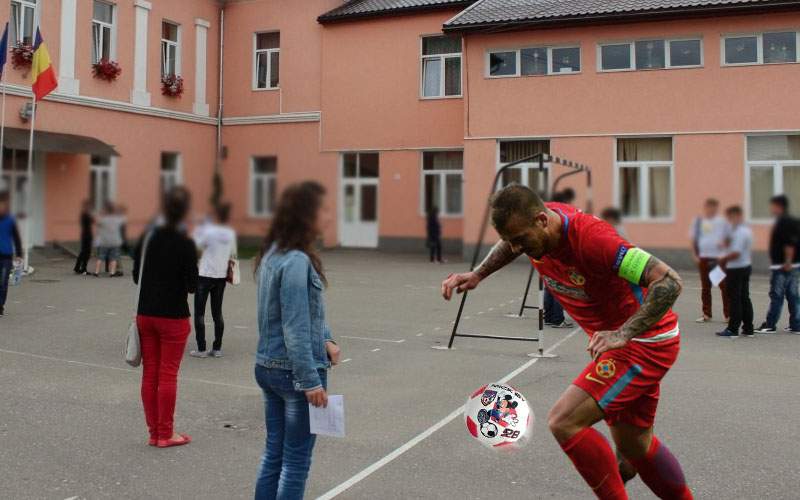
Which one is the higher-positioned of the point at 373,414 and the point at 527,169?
the point at 527,169

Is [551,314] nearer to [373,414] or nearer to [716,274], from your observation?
[373,414]

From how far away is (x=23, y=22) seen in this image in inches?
54.5

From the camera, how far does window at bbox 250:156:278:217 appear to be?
50.7 inches

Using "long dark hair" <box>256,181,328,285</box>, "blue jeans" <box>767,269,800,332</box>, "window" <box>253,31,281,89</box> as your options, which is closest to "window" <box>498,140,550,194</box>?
"long dark hair" <box>256,181,328,285</box>

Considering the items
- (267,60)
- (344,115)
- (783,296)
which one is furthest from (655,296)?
(783,296)

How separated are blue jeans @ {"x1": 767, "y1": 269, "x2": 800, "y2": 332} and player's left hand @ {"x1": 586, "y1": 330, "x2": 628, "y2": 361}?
7985 millimetres

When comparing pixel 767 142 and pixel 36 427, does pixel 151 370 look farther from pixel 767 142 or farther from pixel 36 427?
pixel 767 142

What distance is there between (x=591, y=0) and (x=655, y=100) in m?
0.41

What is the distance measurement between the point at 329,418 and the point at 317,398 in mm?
99

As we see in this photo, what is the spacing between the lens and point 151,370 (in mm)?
5254

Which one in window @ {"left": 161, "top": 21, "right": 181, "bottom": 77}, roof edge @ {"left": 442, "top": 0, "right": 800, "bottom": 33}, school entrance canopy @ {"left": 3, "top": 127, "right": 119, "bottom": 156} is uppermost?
roof edge @ {"left": 442, "top": 0, "right": 800, "bottom": 33}

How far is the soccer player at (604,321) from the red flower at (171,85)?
1.60m

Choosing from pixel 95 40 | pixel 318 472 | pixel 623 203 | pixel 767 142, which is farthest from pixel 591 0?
pixel 318 472

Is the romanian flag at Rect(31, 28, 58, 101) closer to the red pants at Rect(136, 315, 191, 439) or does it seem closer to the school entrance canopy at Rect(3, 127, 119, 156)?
the school entrance canopy at Rect(3, 127, 119, 156)
